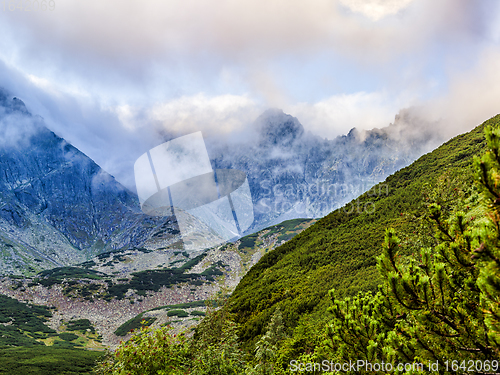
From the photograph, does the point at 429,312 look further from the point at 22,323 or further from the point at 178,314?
the point at 22,323

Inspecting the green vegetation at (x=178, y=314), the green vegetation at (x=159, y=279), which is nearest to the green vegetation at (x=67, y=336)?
the green vegetation at (x=159, y=279)

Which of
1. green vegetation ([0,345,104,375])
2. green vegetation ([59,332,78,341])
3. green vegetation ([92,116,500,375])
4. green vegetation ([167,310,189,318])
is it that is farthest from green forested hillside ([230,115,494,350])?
green vegetation ([59,332,78,341])

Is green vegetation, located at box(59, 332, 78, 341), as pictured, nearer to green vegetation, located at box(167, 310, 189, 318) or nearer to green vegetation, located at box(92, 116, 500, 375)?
green vegetation, located at box(167, 310, 189, 318)

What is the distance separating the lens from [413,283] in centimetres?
416

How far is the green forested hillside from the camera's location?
55.6 ft

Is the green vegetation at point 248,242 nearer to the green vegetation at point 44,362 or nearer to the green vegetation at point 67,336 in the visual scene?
the green vegetation at point 67,336

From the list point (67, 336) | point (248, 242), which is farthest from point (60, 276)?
point (248, 242)

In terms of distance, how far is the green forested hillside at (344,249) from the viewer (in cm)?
1694

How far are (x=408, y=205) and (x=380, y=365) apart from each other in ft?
91.7

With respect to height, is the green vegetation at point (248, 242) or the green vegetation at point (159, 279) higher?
the green vegetation at point (248, 242)

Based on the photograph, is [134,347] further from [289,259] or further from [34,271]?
[34,271]

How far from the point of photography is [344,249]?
26.8 metres

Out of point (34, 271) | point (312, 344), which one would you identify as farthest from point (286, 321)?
point (34, 271)

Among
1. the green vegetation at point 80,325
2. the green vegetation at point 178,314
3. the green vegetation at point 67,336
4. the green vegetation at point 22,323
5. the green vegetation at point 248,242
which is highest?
the green vegetation at point 248,242
